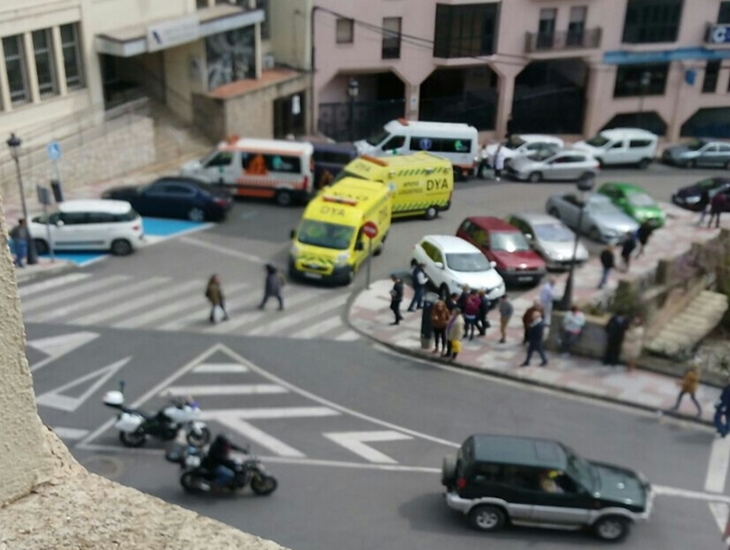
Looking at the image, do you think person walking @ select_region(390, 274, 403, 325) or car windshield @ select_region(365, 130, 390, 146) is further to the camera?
car windshield @ select_region(365, 130, 390, 146)

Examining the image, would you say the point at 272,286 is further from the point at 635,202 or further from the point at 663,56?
the point at 663,56

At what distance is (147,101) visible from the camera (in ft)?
105

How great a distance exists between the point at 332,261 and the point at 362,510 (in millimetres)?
10095

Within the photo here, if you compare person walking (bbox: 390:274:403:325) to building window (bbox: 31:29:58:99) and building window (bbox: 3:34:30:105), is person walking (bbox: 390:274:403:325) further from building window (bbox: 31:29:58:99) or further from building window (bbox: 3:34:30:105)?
building window (bbox: 31:29:58:99)

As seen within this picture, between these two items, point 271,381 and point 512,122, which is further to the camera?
point 512,122

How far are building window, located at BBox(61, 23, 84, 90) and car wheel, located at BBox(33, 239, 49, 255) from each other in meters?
7.24

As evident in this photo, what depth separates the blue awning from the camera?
37.5 metres

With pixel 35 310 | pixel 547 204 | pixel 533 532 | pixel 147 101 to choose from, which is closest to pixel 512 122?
pixel 547 204

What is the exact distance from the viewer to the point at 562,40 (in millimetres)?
34906

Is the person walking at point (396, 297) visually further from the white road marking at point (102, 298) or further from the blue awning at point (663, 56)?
the blue awning at point (663, 56)

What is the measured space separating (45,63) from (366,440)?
18338mm

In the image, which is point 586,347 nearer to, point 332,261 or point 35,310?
point 332,261

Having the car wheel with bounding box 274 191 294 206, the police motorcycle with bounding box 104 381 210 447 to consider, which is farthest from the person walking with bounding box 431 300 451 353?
the car wheel with bounding box 274 191 294 206

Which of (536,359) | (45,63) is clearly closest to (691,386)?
(536,359)
